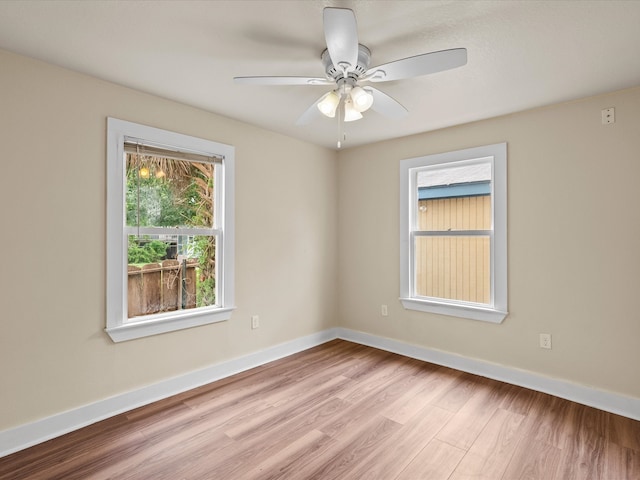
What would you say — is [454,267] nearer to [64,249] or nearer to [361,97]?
Result: [361,97]

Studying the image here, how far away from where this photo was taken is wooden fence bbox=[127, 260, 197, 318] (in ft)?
8.58

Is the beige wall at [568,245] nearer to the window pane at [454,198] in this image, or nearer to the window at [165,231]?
the window pane at [454,198]

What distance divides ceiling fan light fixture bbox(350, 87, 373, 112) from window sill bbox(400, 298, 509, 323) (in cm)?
223

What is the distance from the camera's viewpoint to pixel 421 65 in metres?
1.66

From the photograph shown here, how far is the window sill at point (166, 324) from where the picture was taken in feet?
8.04

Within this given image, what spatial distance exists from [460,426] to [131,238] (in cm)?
272

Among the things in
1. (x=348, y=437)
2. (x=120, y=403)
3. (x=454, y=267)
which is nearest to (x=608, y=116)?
(x=454, y=267)

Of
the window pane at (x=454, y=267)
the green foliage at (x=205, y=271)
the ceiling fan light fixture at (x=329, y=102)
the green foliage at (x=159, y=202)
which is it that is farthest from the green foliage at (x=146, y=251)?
the window pane at (x=454, y=267)

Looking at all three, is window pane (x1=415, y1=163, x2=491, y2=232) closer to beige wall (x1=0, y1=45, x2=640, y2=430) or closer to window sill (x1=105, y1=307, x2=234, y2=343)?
beige wall (x1=0, y1=45, x2=640, y2=430)

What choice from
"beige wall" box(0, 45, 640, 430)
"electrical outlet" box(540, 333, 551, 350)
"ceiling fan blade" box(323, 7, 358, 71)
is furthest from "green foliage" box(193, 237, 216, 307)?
"electrical outlet" box(540, 333, 551, 350)

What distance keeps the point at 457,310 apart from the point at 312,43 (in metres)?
2.66

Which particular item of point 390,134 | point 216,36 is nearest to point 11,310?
point 216,36

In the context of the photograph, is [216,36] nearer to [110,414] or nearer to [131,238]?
[131,238]

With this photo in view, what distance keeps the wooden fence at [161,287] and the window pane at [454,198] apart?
7.87 ft
